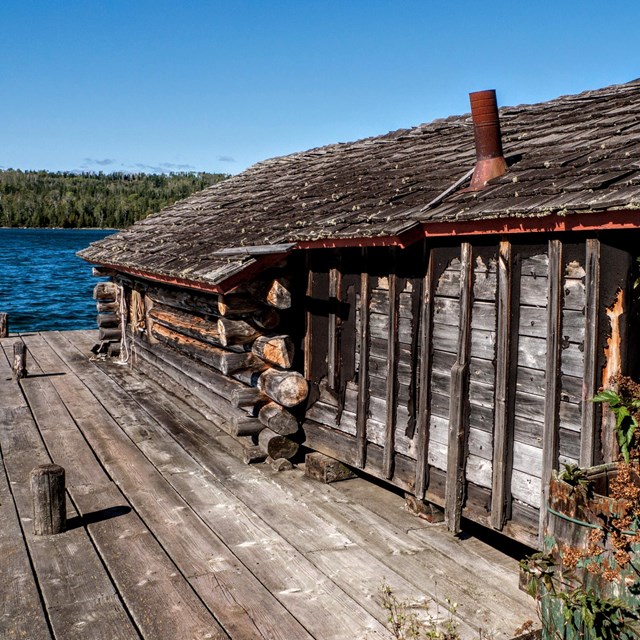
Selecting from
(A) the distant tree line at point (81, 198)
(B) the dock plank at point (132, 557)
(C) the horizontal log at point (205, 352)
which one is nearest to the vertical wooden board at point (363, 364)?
(C) the horizontal log at point (205, 352)

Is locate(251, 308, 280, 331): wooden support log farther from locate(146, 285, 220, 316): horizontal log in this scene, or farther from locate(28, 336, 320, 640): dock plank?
locate(28, 336, 320, 640): dock plank

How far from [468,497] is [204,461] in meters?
3.17

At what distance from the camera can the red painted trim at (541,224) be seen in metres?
3.88

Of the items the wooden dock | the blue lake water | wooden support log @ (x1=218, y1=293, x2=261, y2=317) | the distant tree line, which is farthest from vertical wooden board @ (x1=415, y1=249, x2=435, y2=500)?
the distant tree line

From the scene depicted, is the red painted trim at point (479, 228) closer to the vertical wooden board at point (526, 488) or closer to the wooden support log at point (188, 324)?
the wooden support log at point (188, 324)

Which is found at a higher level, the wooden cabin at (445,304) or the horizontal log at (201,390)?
the wooden cabin at (445,304)

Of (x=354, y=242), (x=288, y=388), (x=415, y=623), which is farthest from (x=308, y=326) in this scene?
(x=415, y=623)

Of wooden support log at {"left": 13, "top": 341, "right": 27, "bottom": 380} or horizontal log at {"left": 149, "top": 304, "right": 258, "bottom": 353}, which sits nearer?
horizontal log at {"left": 149, "top": 304, "right": 258, "bottom": 353}

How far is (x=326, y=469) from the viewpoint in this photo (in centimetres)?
688

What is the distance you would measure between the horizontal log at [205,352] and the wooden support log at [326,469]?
1288 millimetres

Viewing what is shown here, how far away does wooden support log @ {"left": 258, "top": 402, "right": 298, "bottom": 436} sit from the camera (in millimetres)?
7258

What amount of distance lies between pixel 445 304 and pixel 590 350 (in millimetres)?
1377

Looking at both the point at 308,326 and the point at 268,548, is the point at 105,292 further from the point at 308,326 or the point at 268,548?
the point at 268,548

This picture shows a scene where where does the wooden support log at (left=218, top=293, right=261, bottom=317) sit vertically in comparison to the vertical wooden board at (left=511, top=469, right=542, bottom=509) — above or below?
above
